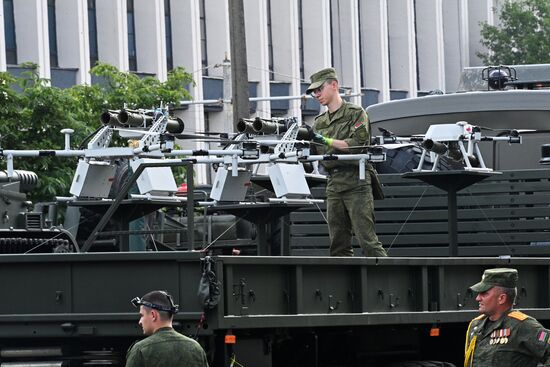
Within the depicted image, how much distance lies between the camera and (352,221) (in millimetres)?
10711

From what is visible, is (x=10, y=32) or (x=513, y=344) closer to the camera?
(x=513, y=344)

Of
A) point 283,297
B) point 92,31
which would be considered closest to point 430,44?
point 92,31

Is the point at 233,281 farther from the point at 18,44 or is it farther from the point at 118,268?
the point at 18,44

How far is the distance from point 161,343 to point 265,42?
36.5 metres

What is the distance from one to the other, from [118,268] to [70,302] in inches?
12.9

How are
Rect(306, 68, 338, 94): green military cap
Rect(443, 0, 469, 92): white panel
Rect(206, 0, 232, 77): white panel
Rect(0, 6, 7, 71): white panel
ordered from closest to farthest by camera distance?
1. Rect(306, 68, 338, 94): green military cap
2. Rect(0, 6, 7, 71): white panel
3. Rect(206, 0, 232, 77): white panel
4. Rect(443, 0, 469, 92): white panel

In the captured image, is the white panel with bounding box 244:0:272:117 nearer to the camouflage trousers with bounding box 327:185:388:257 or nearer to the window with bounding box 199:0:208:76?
the window with bounding box 199:0:208:76

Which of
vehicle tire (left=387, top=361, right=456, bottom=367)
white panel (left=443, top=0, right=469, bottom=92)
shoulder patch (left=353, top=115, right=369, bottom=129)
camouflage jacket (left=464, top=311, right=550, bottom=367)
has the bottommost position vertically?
vehicle tire (left=387, top=361, right=456, bottom=367)

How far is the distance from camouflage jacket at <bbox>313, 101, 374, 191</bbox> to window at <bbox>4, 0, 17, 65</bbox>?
2616 centimetres

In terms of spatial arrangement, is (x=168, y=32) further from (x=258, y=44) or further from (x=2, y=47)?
(x=2, y=47)

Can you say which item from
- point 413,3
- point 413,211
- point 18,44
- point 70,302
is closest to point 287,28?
point 413,3

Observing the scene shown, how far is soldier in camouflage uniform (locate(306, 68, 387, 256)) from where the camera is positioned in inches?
420

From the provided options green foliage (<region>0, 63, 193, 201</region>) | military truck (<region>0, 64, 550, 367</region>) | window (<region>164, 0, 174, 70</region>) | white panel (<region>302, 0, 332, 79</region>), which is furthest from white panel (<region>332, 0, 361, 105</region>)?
military truck (<region>0, 64, 550, 367</region>)

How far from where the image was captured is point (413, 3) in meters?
50.8
